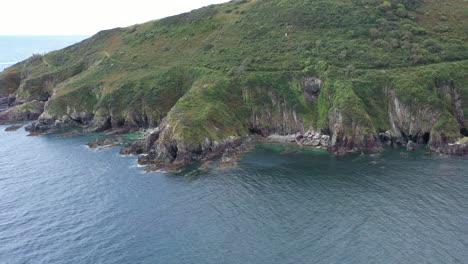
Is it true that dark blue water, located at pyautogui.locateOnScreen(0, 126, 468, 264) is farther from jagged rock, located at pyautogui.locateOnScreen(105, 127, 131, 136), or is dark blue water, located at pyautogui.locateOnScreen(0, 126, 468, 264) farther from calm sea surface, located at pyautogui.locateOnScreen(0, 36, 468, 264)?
jagged rock, located at pyautogui.locateOnScreen(105, 127, 131, 136)

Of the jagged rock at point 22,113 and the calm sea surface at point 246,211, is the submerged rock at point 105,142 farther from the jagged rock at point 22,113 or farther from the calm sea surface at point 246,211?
the jagged rock at point 22,113

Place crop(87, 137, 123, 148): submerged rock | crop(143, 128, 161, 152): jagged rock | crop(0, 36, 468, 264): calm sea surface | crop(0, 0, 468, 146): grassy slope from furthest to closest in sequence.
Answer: crop(87, 137, 123, 148): submerged rock → crop(0, 0, 468, 146): grassy slope → crop(143, 128, 161, 152): jagged rock → crop(0, 36, 468, 264): calm sea surface

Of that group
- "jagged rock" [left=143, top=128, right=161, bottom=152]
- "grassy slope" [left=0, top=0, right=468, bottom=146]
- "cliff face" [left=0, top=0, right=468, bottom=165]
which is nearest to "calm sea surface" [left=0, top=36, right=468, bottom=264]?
"jagged rock" [left=143, top=128, right=161, bottom=152]

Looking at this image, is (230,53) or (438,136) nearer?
(438,136)

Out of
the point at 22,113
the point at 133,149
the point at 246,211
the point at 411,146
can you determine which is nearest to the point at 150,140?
the point at 133,149

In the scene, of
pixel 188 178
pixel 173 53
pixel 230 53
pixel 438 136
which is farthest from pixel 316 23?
pixel 188 178

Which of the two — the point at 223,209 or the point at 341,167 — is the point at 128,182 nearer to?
the point at 223,209

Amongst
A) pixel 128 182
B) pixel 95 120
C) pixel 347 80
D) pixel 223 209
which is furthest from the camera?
pixel 95 120

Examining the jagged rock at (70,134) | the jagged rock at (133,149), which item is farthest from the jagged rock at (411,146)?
the jagged rock at (70,134)
